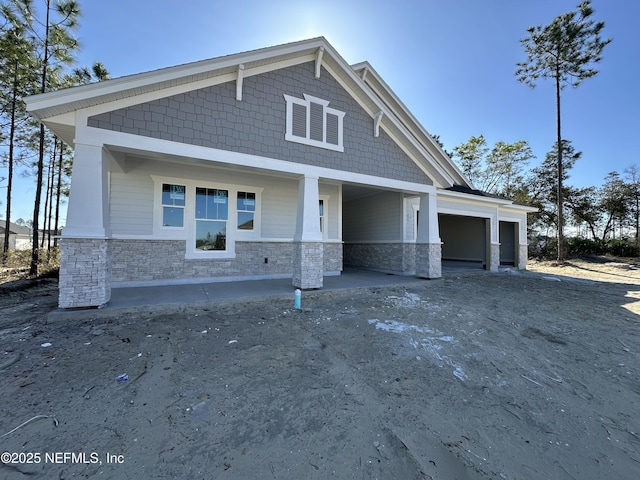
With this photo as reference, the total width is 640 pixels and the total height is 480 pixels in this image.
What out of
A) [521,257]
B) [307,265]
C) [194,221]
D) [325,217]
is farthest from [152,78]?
[521,257]

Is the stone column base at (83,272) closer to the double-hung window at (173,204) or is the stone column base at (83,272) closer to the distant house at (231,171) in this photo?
the distant house at (231,171)

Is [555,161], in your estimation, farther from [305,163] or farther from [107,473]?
[107,473]

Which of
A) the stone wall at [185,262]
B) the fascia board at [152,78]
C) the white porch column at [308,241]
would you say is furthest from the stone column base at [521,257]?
the fascia board at [152,78]

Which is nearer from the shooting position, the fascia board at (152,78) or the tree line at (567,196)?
the fascia board at (152,78)

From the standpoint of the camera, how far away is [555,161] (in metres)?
21.9

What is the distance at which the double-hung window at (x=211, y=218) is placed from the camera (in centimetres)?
827

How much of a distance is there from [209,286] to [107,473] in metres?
5.95

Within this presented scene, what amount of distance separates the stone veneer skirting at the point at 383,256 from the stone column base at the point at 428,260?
785 millimetres

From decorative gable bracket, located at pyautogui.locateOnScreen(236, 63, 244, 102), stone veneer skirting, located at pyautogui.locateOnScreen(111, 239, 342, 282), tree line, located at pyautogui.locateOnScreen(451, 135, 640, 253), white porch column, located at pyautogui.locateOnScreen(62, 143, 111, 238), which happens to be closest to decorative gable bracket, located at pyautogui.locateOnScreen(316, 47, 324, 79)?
decorative gable bracket, located at pyautogui.locateOnScreen(236, 63, 244, 102)

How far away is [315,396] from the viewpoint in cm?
292

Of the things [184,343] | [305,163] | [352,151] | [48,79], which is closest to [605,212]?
[352,151]

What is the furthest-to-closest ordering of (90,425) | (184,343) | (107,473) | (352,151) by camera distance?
(352,151) → (184,343) → (90,425) → (107,473)

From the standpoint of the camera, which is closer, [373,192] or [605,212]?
[373,192]

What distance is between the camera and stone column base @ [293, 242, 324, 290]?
7.28 meters
